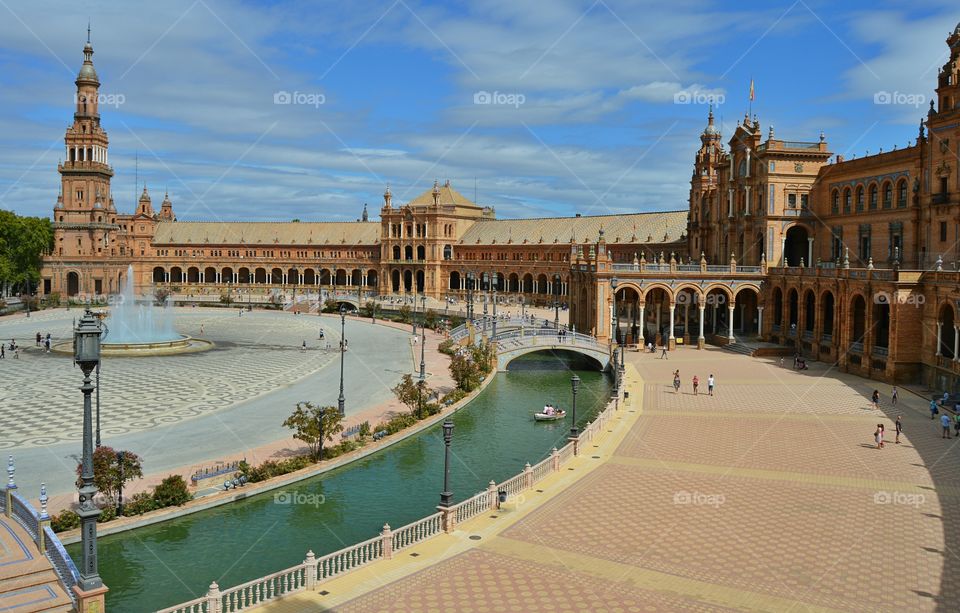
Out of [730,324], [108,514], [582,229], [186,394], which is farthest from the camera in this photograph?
[582,229]

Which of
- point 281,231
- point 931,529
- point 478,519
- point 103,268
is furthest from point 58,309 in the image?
point 931,529

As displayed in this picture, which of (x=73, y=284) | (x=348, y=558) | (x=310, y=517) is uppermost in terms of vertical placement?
(x=73, y=284)

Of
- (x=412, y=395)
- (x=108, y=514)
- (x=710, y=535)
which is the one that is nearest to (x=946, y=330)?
(x=412, y=395)

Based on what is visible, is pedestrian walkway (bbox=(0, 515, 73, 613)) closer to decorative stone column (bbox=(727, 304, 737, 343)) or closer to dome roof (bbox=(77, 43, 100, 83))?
decorative stone column (bbox=(727, 304, 737, 343))

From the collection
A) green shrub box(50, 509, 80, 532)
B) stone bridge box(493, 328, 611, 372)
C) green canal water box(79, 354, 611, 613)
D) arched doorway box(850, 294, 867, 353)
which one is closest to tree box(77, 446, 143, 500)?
green shrub box(50, 509, 80, 532)

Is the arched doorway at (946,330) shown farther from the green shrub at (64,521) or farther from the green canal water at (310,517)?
the green shrub at (64,521)

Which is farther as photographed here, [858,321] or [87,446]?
[858,321]

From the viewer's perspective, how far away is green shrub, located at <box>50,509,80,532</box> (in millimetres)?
23391

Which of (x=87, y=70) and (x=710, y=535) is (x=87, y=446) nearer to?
(x=710, y=535)

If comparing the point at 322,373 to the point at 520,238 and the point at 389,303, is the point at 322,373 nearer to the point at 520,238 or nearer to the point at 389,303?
the point at 389,303

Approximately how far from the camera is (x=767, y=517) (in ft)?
77.4

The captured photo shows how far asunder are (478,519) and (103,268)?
120m

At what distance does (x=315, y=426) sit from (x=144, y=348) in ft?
130

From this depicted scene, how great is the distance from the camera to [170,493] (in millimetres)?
25938
